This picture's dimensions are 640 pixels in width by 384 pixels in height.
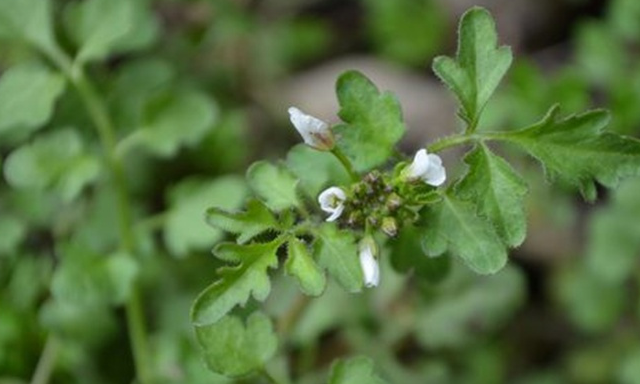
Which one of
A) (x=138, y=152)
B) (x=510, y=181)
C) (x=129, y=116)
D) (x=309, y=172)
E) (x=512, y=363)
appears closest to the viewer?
(x=510, y=181)

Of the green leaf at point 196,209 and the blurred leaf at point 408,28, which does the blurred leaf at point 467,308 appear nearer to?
the green leaf at point 196,209

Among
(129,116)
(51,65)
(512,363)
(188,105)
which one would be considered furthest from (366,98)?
(512,363)

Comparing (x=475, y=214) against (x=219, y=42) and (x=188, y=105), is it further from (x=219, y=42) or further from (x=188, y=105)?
(x=219, y=42)

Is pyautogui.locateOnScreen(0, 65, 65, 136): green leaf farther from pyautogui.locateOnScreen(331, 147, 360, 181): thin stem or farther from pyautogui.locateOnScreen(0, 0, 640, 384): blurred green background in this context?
pyautogui.locateOnScreen(331, 147, 360, 181): thin stem

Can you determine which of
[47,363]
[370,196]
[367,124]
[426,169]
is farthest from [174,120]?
[426,169]

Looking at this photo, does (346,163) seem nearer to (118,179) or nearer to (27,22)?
(118,179)

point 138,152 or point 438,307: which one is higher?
point 138,152

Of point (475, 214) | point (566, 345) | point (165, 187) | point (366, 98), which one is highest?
point (366, 98)
